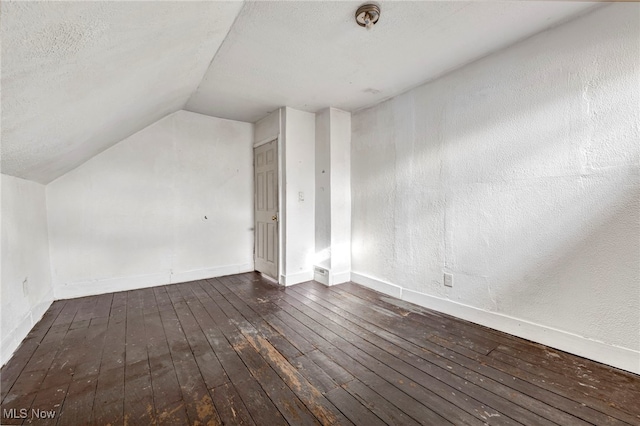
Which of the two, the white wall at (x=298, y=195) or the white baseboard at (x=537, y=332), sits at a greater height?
the white wall at (x=298, y=195)

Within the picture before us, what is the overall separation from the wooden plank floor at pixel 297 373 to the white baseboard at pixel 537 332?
6cm

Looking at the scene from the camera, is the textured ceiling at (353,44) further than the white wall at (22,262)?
No

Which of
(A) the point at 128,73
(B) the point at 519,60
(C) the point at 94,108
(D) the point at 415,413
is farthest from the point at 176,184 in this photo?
(B) the point at 519,60

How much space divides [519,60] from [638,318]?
1.96 meters

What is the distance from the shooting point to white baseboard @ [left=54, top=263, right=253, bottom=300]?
3.09 metres

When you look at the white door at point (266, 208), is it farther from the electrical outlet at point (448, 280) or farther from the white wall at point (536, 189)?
the electrical outlet at point (448, 280)

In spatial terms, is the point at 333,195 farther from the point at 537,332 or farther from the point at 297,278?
the point at 537,332

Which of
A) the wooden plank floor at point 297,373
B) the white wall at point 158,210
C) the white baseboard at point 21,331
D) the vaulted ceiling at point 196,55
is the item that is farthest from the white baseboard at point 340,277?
the white baseboard at point 21,331

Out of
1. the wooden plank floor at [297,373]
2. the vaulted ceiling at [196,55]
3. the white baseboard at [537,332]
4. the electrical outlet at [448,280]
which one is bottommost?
the wooden plank floor at [297,373]

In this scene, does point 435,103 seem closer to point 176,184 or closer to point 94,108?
point 94,108

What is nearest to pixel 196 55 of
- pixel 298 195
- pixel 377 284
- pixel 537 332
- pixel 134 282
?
pixel 298 195

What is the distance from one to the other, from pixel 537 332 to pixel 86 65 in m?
3.27

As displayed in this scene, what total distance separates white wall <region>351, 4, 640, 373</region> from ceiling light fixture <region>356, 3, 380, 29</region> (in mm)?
1203

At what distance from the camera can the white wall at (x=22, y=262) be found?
1973mm
